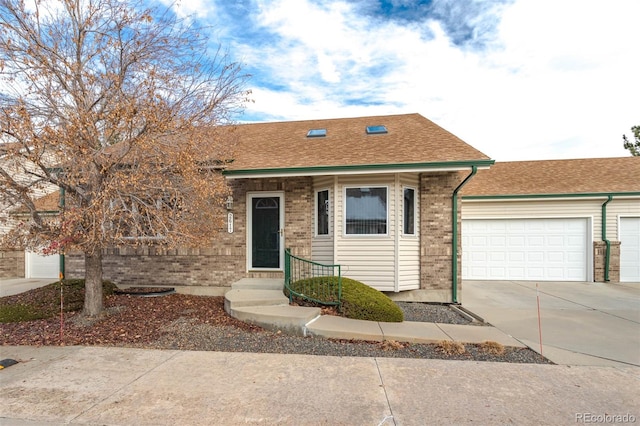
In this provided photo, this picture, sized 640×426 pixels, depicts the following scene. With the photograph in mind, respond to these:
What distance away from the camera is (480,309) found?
716 cm

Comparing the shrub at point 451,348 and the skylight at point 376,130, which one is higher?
the skylight at point 376,130

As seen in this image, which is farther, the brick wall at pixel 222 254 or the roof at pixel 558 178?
the roof at pixel 558 178

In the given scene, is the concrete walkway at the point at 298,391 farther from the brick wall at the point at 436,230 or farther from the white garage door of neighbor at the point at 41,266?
the white garage door of neighbor at the point at 41,266

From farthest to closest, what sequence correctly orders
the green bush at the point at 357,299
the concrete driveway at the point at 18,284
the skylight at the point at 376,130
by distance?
the skylight at the point at 376,130 < the concrete driveway at the point at 18,284 < the green bush at the point at 357,299

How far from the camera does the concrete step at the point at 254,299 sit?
620cm

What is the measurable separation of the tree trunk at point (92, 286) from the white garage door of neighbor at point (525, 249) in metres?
10.1

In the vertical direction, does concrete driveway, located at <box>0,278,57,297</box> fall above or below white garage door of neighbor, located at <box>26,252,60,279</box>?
below

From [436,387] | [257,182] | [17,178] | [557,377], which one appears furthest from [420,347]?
[17,178]

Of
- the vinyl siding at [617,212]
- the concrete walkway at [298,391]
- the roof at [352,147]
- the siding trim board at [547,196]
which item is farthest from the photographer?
the vinyl siding at [617,212]

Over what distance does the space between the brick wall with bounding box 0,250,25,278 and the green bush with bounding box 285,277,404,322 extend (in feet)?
34.6

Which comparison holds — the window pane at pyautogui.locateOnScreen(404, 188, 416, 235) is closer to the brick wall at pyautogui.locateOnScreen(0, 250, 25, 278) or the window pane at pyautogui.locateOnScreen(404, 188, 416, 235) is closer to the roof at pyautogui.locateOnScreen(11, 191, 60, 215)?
the roof at pyautogui.locateOnScreen(11, 191, 60, 215)

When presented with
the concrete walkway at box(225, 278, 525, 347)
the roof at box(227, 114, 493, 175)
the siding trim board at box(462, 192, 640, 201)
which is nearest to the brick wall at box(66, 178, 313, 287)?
the roof at box(227, 114, 493, 175)

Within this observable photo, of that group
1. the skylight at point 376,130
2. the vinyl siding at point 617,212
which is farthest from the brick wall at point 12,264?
the vinyl siding at point 617,212

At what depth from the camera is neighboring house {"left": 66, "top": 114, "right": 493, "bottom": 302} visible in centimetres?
746
